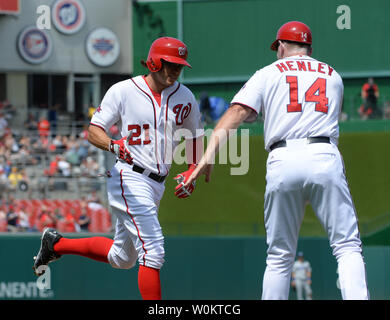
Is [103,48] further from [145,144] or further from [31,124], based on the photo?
[145,144]

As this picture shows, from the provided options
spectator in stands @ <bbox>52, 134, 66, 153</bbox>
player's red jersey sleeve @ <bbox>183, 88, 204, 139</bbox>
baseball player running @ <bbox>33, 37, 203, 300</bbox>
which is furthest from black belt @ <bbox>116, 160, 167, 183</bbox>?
spectator in stands @ <bbox>52, 134, 66, 153</bbox>

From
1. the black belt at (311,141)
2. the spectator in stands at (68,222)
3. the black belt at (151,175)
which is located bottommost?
the spectator in stands at (68,222)

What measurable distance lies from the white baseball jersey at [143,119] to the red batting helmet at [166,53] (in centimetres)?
19

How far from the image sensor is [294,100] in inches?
163

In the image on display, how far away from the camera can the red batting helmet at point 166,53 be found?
4.85 metres

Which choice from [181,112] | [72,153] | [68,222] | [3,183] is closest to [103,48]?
[72,153]

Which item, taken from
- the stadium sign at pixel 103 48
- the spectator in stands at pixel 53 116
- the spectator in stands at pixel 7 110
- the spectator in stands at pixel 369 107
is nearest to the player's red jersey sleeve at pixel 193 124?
the spectator in stands at pixel 369 107

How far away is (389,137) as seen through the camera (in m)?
13.2

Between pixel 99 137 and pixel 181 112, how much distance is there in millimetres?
603

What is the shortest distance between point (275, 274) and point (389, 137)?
9.59 meters

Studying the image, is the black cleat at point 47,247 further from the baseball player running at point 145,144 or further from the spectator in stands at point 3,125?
the spectator in stands at point 3,125

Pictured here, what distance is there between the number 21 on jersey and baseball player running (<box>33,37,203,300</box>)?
954 mm

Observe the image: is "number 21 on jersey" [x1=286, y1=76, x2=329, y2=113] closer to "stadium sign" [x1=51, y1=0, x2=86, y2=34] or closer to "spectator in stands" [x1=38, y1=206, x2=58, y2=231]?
"spectator in stands" [x1=38, y1=206, x2=58, y2=231]

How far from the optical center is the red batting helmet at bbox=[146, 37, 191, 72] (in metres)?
4.85
